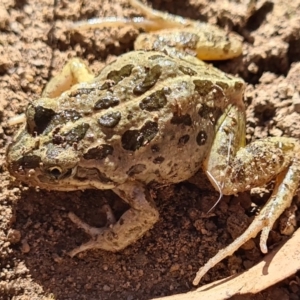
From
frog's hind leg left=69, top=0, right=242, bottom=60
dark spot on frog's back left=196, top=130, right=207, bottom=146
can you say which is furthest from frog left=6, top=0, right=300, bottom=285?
frog's hind leg left=69, top=0, right=242, bottom=60

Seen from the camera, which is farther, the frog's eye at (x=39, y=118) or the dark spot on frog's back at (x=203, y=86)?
the dark spot on frog's back at (x=203, y=86)

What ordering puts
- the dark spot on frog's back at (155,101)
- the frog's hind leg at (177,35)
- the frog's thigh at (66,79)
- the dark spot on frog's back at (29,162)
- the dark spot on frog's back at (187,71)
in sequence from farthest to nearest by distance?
1. the frog's hind leg at (177,35)
2. the frog's thigh at (66,79)
3. the dark spot on frog's back at (187,71)
4. the dark spot on frog's back at (155,101)
5. the dark spot on frog's back at (29,162)

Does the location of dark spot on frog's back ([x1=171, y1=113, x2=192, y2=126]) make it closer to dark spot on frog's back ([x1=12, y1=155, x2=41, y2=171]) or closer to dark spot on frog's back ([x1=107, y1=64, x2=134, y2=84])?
dark spot on frog's back ([x1=107, y1=64, x2=134, y2=84])

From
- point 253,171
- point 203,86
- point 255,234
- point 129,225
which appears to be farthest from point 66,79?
point 255,234

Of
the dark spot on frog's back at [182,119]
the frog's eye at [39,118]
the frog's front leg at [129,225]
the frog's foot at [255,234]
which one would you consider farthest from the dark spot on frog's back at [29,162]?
the frog's foot at [255,234]

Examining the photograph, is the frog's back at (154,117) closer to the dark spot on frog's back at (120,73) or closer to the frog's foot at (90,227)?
the dark spot on frog's back at (120,73)

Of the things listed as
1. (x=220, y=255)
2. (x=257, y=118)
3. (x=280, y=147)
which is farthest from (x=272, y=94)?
(x=220, y=255)
